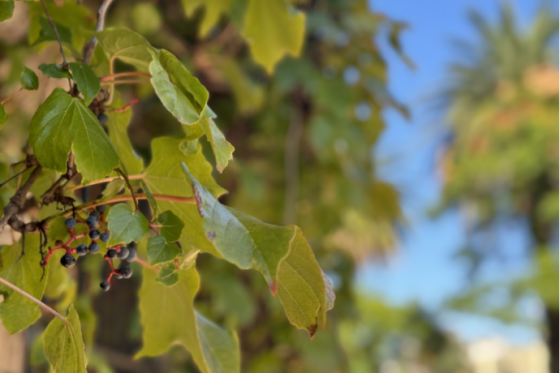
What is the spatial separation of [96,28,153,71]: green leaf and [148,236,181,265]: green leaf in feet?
Result: 0.30

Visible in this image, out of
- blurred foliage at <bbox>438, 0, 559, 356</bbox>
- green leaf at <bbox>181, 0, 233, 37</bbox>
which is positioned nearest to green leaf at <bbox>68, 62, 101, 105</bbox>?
green leaf at <bbox>181, 0, 233, 37</bbox>

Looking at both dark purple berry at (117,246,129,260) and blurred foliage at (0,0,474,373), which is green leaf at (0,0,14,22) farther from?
blurred foliage at (0,0,474,373)

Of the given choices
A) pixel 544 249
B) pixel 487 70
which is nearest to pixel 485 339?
pixel 544 249

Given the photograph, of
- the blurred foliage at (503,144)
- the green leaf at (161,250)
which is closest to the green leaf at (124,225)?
the green leaf at (161,250)

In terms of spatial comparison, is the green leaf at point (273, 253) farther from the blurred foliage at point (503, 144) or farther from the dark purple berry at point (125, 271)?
the blurred foliage at point (503, 144)

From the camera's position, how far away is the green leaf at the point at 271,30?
517 mm

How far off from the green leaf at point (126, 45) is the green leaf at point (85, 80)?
26mm

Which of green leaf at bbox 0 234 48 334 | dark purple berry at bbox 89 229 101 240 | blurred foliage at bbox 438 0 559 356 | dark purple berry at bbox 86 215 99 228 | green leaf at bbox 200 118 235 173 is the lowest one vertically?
blurred foliage at bbox 438 0 559 356

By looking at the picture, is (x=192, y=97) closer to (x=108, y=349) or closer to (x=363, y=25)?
(x=363, y=25)

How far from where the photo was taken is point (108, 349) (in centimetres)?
104

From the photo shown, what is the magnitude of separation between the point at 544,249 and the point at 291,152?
21.3ft

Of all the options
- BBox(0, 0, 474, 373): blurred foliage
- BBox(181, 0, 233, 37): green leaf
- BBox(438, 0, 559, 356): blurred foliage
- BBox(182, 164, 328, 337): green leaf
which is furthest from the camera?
BBox(438, 0, 559, 356): blurred foliage

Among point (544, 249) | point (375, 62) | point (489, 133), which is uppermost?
point (375, 62)

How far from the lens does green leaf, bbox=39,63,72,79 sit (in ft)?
0.75
